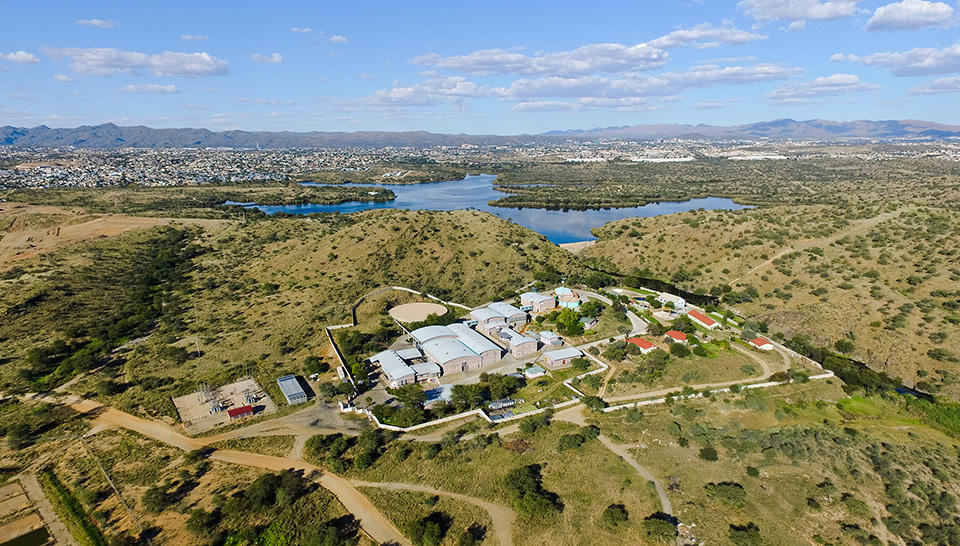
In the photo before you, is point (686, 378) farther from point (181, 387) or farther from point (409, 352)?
point (181, 387)

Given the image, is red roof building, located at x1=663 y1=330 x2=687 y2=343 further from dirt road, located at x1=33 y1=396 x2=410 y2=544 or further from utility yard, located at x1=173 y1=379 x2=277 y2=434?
utility yard, located at x1=173 y1=379 x2=277 y2=434

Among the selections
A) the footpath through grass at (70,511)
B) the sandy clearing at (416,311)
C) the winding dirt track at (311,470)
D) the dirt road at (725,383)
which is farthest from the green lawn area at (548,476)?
the sandy clearing at (416,311)

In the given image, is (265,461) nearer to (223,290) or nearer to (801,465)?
(801,465)

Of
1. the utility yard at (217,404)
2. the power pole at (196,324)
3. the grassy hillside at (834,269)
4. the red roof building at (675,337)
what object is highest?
the grassy hillside at (834,269)

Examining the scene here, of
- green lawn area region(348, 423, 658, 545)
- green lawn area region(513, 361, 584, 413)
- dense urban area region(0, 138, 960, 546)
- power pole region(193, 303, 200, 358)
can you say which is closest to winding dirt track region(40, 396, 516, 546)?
dense urban area region(0, 138, 960, 546)

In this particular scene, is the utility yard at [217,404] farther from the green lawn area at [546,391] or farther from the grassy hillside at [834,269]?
the grassy hillside at [834,269]

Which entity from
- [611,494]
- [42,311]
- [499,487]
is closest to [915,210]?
[611,494]
